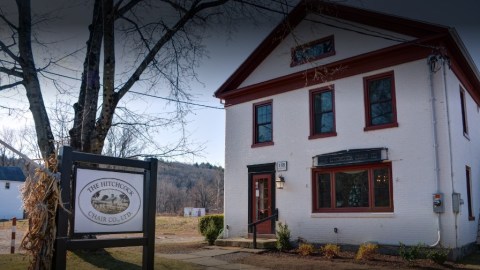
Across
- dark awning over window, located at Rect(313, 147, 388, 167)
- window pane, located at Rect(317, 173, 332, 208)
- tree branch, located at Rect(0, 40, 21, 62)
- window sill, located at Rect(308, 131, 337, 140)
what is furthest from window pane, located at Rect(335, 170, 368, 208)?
tree branch, located at Rect(0, 40, 21, 62)

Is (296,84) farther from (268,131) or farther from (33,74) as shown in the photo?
(33,74)

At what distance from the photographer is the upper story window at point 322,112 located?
50.0ft

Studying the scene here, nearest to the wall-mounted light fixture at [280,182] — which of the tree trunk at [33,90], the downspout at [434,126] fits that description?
the downspout at [434,126]

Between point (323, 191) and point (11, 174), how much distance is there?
50576 mm

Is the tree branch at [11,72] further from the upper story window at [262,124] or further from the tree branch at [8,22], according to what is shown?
the upper story window at [262,124]

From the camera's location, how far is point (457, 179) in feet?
42.4

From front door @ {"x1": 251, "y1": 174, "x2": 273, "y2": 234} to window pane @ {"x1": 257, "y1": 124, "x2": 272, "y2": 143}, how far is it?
1.41 metres

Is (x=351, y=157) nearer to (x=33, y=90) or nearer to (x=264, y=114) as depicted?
(x=264, y=114)

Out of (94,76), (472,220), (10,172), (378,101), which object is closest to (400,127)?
(378,101)

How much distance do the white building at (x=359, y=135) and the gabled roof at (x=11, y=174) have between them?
45.1 metres

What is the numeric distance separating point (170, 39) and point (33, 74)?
10.9ft

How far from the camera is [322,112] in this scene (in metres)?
15.5

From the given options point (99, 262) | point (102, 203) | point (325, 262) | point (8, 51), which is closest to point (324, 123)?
point (325, 262)

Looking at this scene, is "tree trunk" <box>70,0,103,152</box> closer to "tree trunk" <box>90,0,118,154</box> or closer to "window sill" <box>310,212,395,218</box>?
"tree trunk" <box>90,0,118,154</box>
